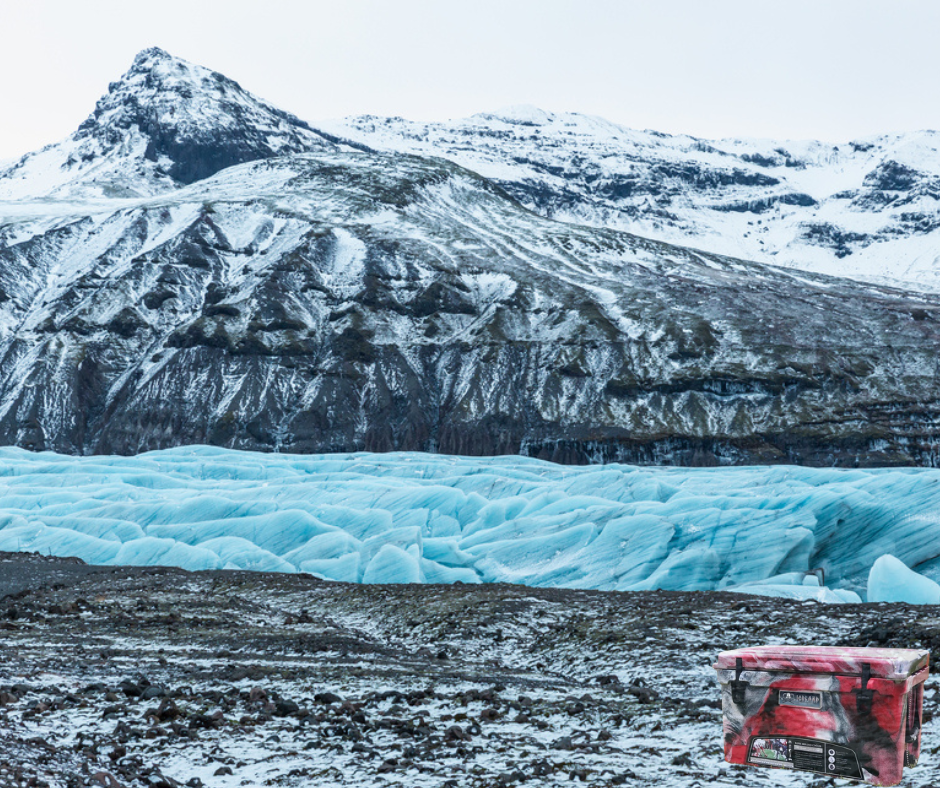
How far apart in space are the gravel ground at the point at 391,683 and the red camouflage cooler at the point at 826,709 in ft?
7.12

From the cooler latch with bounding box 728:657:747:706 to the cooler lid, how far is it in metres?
0.03

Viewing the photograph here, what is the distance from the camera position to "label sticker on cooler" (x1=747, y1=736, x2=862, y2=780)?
7383mm

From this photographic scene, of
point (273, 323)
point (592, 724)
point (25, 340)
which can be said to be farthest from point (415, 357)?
point (592, 724)

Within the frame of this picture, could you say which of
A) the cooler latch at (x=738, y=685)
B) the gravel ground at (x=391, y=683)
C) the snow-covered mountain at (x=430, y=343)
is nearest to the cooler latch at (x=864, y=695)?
the cooler latch at (x=738, y=685)

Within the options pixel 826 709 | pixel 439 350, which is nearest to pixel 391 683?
pixel 826 709

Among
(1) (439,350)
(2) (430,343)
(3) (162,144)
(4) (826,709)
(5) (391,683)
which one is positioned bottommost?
(5) (391,683)

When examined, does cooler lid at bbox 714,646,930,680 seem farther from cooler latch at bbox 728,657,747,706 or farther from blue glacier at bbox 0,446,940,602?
blue glacier at bbox 0,446,940,602

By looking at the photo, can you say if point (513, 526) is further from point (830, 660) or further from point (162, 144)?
point (162, 144)

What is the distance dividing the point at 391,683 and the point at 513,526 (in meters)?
16.2

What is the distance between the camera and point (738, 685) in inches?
310

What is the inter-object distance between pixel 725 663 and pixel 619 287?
3892 inches

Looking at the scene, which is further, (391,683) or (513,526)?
(513,526)

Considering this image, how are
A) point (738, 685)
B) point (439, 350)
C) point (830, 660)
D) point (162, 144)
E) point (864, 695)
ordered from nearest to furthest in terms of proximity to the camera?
point (864, 695), point (830, 660), point (738, 685), point (439, 350), point (162, 144)

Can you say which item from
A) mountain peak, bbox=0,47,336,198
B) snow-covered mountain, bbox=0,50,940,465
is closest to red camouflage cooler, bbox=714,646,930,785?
snow-covered mountain, bbox=0,50,940,465
